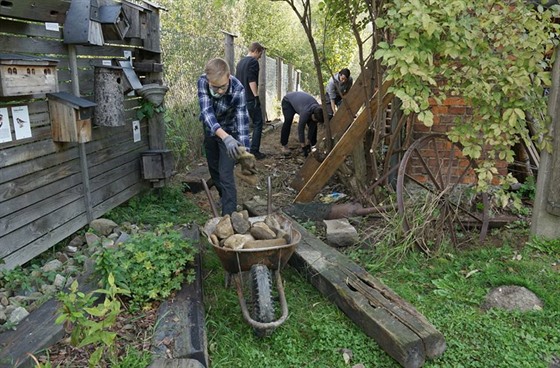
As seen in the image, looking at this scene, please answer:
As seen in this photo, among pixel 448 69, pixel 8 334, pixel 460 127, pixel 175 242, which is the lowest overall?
pixel 8 334

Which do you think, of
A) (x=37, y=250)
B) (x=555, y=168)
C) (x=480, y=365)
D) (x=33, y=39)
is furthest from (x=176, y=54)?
(x=480, y=365)

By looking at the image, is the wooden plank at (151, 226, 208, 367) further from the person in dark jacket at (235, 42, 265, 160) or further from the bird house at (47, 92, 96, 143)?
the person in dark jacket at (235, 42, 265, 160)

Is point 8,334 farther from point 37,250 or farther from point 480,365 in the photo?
point 480,365

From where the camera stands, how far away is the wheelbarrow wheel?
9.19 ft

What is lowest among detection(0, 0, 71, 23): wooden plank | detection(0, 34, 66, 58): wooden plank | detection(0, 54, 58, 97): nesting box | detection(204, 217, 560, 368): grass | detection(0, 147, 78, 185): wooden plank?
detection(204, 217, 560, 368): grass

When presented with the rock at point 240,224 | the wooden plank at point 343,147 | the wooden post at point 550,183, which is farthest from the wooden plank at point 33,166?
the wooden post at point 550,183

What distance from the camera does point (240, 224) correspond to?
10.7 ft

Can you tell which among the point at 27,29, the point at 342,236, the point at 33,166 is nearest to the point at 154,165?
the point at 33,166

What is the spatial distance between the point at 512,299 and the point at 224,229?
2070 millimetres

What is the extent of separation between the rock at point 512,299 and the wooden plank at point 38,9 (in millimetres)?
3843

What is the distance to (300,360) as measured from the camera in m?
2.77

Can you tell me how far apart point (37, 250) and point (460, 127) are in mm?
3527

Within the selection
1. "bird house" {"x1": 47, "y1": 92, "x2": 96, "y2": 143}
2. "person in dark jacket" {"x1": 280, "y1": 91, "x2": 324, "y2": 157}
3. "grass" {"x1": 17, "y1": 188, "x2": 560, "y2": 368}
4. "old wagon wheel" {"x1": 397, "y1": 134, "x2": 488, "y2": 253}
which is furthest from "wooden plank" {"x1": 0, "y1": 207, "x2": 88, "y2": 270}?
"person in dark jacket" {"x1": 280, "y1": 91, "x2": 324, "y2": 157}

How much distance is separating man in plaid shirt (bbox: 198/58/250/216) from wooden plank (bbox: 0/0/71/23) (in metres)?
1.23
